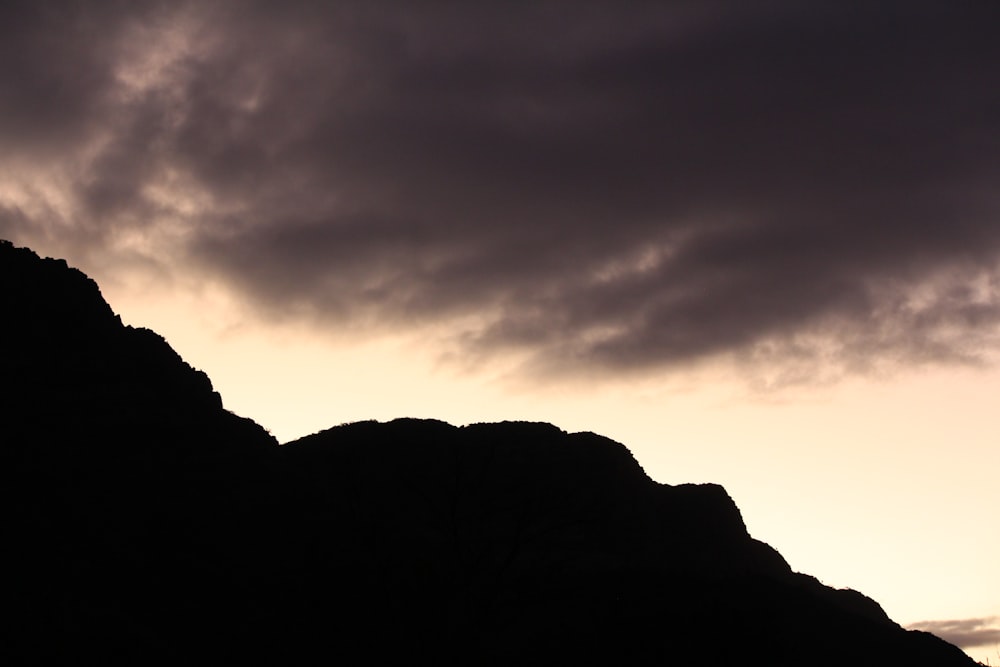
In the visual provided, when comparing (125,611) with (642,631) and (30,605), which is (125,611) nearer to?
(30,605)

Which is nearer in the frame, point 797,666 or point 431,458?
point 797,666

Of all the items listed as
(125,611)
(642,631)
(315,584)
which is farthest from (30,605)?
(642,631)

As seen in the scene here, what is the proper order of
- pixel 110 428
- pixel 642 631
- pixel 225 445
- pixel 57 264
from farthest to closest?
pixel 57 264 → pixel 225 445 → pixel 110 428 → pixel 642 631

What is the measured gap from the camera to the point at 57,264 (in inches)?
4437

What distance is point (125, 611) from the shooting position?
7206cm

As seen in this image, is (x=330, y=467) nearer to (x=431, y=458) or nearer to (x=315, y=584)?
(x=431, y=458)

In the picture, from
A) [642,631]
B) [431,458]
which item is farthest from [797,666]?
[431,458]

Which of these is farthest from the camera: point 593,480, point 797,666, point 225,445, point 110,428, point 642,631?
point 593,480

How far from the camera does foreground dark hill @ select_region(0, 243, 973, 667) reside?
64438 mm

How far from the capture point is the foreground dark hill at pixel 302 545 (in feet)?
211

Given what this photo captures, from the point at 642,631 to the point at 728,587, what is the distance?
19.6 m

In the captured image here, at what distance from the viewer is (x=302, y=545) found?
290 ft

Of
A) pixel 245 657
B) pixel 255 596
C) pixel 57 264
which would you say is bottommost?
pixel 245 657

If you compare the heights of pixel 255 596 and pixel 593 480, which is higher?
pixel 593 480
